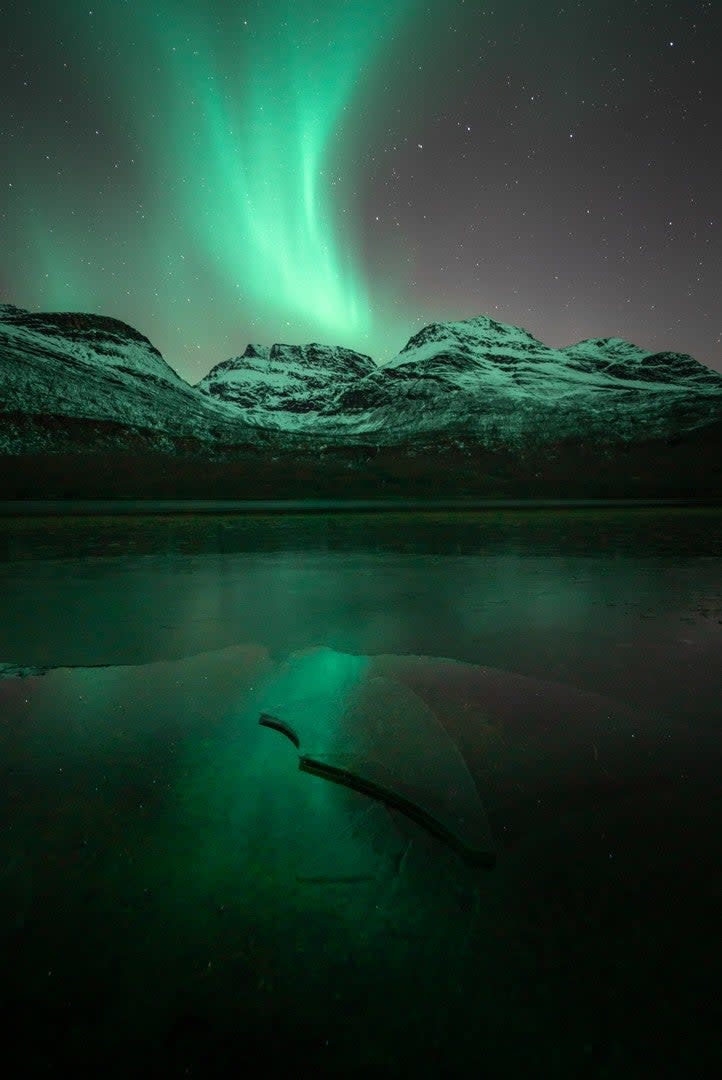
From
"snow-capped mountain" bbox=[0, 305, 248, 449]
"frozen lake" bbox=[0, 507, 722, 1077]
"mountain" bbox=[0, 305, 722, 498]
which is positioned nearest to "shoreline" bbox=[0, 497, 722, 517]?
"mountain" bbox=[0, 305, 722, 498]

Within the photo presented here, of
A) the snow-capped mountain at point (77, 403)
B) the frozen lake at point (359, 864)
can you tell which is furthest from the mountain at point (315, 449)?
the frozen lake at point (359, 864)

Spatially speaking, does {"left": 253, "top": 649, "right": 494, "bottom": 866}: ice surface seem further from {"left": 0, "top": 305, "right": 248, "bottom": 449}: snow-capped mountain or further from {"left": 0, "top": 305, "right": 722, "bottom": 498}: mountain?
{"left": 0, "top": 305, "right": 248, "bottom": 449}: snow-capped mountain

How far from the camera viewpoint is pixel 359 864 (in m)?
3.96

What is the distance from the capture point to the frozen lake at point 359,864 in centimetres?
279

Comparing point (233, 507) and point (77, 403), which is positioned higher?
point (77, 403)

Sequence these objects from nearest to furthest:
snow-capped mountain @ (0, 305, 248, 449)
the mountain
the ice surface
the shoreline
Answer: the ice surface, the shoreline, the mountain, snow-capped mountain @ (0, 305, 248, 449)

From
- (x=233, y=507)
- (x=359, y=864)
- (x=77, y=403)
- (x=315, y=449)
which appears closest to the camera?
(x=359, y=864)

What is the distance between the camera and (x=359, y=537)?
33469mm

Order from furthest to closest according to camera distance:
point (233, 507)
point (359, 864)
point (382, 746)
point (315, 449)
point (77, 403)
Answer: point (77, 403)
point (315, 449)
point (233, 507)
point (382, 746)
point (359, 864)

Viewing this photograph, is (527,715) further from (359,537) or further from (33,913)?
(359,537)

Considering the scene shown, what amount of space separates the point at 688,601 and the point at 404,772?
10.8 m

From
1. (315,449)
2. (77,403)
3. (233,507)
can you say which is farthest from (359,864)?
(77,403)

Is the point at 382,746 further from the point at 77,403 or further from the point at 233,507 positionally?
the point at 77,403

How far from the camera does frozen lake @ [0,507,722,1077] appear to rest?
9.17 ft
